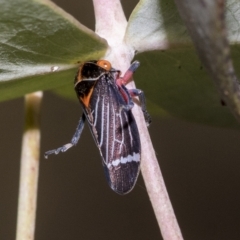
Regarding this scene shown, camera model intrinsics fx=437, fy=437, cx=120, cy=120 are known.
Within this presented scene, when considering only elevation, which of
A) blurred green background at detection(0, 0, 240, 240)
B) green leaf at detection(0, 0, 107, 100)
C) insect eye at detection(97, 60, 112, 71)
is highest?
green leaf at detection(0, 0, 107, 100)

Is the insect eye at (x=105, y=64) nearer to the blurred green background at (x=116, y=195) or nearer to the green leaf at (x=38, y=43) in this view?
the green leaf at (x=38, y=43)

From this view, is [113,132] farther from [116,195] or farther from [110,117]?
[116,195]

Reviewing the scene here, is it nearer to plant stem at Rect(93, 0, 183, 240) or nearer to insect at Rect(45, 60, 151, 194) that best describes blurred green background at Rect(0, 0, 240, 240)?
insect at Rect(45, 60, 151, 194)

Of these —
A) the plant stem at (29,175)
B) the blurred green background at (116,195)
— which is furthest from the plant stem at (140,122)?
the blurred green background at (116,195)

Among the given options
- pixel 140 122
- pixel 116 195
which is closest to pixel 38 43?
pixel 140 122

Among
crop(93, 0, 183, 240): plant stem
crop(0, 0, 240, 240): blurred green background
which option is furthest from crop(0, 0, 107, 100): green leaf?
crop(0, 0, 240, 240): blurred green background

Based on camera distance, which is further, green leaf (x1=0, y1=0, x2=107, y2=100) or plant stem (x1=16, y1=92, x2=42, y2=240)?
plant stem (x1=16, y1=92, x2=42, y2=240)
